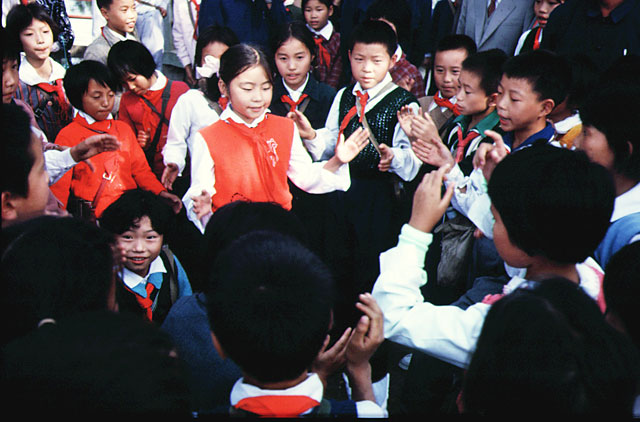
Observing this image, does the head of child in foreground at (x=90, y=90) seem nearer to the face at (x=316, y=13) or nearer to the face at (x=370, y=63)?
the face at (x=370, y=63)

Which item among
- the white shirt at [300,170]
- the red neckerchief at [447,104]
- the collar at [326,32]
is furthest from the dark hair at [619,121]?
the collar at [326,32]

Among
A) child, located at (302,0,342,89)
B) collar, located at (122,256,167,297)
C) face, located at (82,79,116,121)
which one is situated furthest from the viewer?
child, located at (302,0,342,89)

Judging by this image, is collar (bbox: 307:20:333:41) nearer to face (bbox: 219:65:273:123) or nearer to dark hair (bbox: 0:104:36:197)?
face (bbox: 219:65:273:123)

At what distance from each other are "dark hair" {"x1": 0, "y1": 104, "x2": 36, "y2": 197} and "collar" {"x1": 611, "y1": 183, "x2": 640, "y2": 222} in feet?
5.81

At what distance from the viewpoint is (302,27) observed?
140 inches

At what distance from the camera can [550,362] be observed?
0.89 m

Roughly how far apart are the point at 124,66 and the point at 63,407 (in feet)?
9.33

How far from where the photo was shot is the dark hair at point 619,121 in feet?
6.11

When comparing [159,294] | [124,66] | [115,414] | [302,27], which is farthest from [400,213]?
[115,414]

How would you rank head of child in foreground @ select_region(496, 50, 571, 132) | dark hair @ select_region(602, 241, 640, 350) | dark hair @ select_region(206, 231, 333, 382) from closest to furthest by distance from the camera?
dark hair @ select_region(206, 231, 333, 382) → dark hair @ select_region(602, 241, 640, 350) → head of child in foreground @ select_region(496, 50, 571, 132)

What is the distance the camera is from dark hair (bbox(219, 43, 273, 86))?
8.59 ft

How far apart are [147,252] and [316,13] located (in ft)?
9.18

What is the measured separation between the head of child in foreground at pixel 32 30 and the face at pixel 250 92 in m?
1.51

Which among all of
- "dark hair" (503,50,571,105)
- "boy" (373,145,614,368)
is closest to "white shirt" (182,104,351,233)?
"dark hair" (503,50,571,105)
